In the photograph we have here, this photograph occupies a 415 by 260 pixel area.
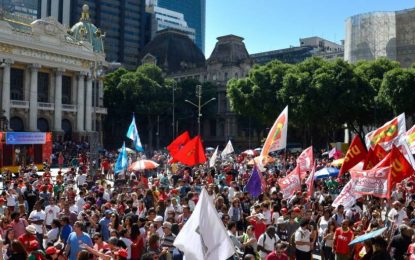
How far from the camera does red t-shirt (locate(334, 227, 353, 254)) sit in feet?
33.5

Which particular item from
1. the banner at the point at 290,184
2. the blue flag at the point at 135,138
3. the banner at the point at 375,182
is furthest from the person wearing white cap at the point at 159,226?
the blue flag at the point at 135,138

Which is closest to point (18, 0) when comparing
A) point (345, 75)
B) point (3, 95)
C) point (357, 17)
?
point (3, 95)

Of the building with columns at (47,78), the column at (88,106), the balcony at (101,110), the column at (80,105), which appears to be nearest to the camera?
the building with columns at (47,78)

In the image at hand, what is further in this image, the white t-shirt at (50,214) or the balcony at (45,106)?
the balcony at (45,106)

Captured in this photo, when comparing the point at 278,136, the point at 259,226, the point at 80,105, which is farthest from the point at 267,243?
the point at 80,105

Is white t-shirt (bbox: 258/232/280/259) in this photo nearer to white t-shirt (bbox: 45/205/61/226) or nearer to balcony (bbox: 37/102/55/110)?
white t-shirt (bbox: 45/205/61/226)

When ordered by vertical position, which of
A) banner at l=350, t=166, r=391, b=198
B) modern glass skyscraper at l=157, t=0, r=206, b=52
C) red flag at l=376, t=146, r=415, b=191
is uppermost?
modern glass skyscraper at l=157, t=0, r=206, b=52

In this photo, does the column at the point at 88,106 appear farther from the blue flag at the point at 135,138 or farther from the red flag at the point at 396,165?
the red flag at the point at 396,165

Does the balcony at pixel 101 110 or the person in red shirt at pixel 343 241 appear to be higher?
the balcony at pixel 101 110

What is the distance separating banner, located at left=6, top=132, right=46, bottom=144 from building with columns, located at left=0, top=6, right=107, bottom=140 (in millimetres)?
20593

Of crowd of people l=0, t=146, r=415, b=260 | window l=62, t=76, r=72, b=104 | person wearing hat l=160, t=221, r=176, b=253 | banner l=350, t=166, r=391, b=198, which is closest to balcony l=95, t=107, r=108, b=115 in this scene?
window l=62, t=76, r=72, b=104

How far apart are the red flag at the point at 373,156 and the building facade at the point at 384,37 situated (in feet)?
148

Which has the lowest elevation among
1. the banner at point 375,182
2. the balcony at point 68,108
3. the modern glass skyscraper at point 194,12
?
the banner at point 375,182

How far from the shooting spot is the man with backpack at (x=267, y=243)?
9914 mm
